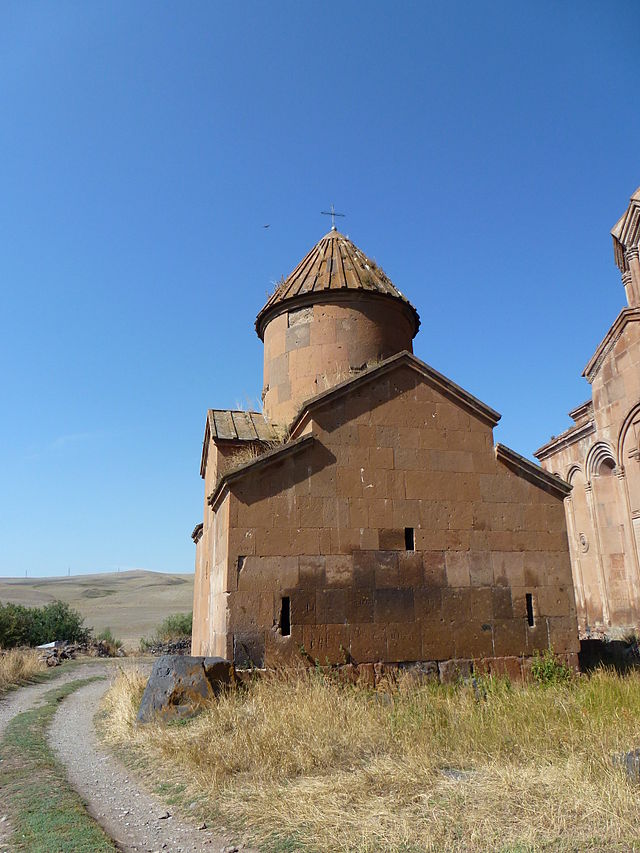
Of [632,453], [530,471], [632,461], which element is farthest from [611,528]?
[530,471]

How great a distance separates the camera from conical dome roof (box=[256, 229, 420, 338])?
10.5 m

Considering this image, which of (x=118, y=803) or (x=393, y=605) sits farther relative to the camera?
(x=393, y=605)

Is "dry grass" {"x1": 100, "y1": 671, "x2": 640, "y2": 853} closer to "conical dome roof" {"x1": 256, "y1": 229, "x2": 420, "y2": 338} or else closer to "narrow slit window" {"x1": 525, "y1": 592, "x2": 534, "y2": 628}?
"narrow slit window" {"x1": 525, "y1": 592, "x2": 534, "y2": 628}

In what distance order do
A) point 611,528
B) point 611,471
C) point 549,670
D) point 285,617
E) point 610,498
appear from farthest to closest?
point 611,471
point 610,498
point 611,528
point 549,670
point 285,617

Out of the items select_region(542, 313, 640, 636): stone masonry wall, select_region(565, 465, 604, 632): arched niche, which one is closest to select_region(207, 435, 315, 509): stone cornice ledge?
select_region(542, 313, 640, 636): stone masonry wall

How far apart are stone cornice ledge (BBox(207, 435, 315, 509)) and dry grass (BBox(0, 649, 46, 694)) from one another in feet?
24.8

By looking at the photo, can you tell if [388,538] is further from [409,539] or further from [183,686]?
[183,686]

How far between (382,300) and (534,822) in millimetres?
8438

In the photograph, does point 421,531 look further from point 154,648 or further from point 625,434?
point 154,648

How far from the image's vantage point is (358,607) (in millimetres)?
7391

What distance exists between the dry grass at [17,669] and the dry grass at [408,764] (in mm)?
6720

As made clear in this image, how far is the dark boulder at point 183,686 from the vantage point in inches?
248

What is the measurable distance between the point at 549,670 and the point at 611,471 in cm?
632

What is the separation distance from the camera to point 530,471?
8.50 m
